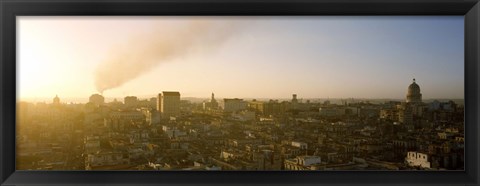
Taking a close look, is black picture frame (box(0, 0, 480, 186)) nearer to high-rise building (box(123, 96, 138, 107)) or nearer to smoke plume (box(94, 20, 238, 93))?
smoke plume (box(94, 20, 238, 93))

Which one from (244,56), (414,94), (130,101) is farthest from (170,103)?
(414,94)

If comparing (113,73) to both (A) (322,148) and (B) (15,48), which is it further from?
(A) (322,148)

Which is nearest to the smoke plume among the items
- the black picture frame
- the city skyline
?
the city skyline

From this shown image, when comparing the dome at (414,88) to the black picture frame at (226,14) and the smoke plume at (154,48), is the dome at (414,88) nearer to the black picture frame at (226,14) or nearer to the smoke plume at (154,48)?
the black picture frame at (226,14)

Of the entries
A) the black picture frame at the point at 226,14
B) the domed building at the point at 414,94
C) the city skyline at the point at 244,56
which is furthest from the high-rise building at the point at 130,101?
the domed building at the point at 414,94

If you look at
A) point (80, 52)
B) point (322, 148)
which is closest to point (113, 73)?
point (80, 52)

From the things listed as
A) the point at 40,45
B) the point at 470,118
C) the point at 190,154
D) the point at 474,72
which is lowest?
the point at 190,154
